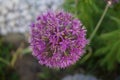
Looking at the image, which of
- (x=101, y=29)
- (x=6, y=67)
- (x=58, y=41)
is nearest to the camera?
(x=58, y=41)

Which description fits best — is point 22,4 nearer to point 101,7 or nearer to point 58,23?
point 101,7

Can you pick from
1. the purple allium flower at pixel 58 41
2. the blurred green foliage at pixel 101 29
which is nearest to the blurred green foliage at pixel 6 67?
the blurred green foliage at pixel 101 29

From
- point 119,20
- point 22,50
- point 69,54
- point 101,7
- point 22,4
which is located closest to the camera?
point 69,54

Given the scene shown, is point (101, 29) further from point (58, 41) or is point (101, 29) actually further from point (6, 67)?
point (58, 41)

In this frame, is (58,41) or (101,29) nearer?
(58,41)

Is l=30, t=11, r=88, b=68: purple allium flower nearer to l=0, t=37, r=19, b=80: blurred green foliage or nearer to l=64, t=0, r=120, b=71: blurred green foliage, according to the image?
l=64, t=0, r=120, b=71: blurred green foliage

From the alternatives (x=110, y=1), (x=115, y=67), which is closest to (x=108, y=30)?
(x=115, y=67)

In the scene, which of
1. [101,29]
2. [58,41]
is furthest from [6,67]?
[58,41]
